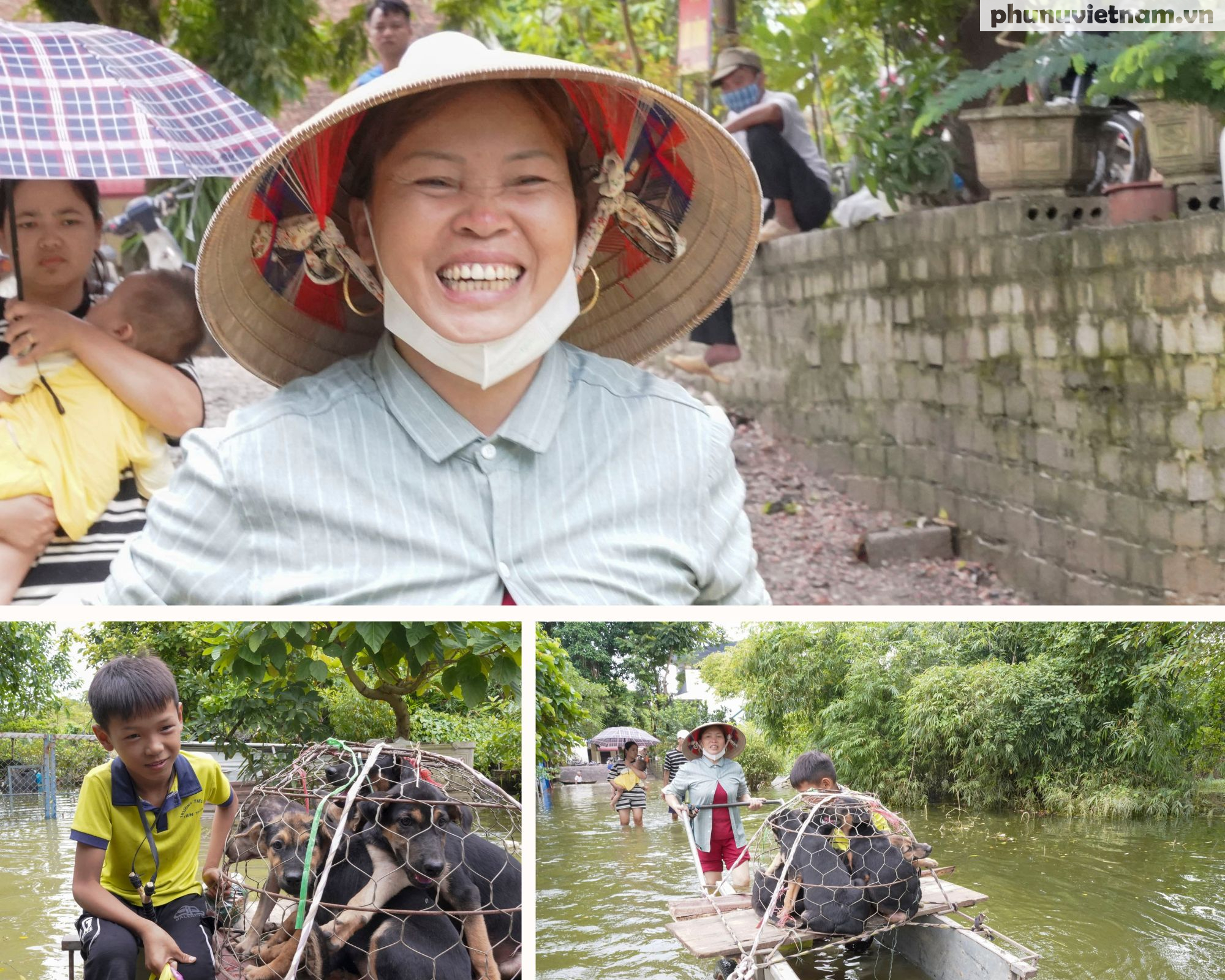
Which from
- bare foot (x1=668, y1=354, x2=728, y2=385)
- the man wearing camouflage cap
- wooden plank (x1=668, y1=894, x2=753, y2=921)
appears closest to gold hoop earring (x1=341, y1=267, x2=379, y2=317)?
wooden plank (x1=668, y1=894, x2=753, y2=921)

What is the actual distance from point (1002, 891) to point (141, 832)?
4.99 feet

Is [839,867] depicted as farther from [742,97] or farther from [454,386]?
[742,97]

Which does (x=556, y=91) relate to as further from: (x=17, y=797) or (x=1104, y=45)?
(x=1104, y=45)

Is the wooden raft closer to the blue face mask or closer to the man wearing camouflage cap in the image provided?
the man wearing camouflage cap

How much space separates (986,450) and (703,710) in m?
2.63

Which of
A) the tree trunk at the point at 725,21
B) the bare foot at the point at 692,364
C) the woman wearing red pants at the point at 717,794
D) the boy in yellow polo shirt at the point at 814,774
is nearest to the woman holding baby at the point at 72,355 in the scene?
the woman wearing red pants at the point at 717,794

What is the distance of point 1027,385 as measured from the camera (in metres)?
4.36

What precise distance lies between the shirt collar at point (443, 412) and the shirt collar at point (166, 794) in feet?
2.10

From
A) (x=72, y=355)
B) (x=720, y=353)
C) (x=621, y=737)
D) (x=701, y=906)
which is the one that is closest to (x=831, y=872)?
(x=701, y=906)

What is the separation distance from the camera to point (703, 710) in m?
2.28

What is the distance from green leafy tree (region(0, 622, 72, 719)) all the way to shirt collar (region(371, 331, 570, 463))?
0.70 metres

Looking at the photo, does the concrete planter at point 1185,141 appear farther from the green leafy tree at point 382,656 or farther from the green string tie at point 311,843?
the green string tie at point 311,843

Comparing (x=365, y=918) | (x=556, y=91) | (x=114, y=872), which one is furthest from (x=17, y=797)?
(x=556, y=91)

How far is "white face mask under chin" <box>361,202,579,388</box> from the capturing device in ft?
5.27
